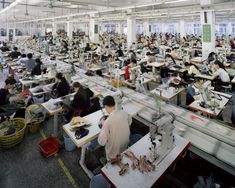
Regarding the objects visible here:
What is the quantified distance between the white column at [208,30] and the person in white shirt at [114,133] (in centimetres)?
853

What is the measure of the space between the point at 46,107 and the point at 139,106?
2.01 m

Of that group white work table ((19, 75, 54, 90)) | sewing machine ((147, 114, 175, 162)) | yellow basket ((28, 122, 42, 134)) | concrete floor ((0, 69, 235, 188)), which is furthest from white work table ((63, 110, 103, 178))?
white work table ((19, 75, 54, 90))

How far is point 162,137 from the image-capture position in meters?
Result: 2.34

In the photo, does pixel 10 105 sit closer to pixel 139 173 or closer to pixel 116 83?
pixel 116 83

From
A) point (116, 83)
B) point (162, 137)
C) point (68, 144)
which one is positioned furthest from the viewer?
point (116, 83)

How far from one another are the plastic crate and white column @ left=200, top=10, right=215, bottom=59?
872cm

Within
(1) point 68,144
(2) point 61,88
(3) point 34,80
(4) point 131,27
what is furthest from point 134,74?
(4) point 131,27

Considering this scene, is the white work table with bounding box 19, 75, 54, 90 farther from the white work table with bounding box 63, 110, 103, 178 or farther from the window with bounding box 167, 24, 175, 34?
the window with bounding box 167, 24, 175, 34

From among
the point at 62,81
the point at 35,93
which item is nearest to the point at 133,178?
the point at 62,81

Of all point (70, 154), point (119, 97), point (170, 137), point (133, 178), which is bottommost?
point (70, 154)

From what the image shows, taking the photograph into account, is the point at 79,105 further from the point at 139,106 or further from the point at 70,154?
the point at 139,106

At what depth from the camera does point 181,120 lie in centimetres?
304

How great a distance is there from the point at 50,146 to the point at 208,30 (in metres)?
9.12

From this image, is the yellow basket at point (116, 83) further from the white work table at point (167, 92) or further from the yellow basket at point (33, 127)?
the yellow basket at point (33, 127)
